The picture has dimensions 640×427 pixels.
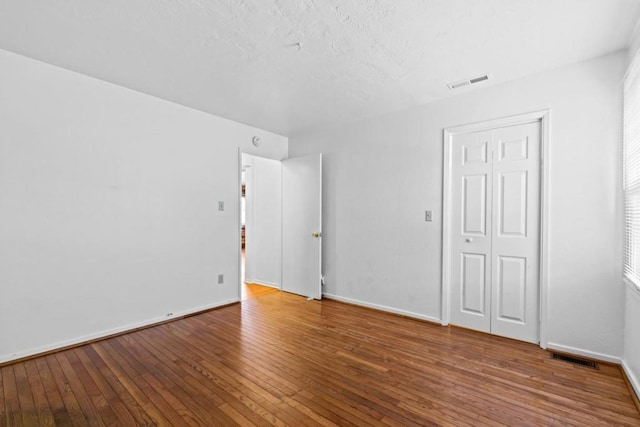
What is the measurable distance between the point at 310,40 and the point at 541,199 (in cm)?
252

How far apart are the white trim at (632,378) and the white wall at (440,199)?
0.15 m

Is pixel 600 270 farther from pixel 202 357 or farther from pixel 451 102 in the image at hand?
pixel 202 357

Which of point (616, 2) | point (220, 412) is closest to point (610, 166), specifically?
point (616, 2)

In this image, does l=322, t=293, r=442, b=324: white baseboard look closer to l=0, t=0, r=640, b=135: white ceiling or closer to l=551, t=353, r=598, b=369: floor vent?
l=551, t=353, r=598, b=369: floor vent

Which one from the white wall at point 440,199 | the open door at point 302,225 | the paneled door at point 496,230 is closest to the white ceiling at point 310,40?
the white wall at point 440,199

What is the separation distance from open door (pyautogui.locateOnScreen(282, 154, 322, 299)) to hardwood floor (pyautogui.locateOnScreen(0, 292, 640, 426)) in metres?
1.35

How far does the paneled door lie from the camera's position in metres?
2.84

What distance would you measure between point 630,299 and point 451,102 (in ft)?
7.68

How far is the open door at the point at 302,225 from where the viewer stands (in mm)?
4340

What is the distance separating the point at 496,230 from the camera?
9.94 ft

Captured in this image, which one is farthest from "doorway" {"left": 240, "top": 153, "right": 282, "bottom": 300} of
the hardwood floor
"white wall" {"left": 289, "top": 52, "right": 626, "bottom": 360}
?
the hardwood floor

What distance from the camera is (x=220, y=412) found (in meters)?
1.85

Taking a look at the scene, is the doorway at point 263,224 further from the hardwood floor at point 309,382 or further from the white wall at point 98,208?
the hardwood floor at point 309,382

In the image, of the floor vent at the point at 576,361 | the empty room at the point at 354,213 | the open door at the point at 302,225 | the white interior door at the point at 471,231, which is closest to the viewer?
the empty room at the point at 354,213
